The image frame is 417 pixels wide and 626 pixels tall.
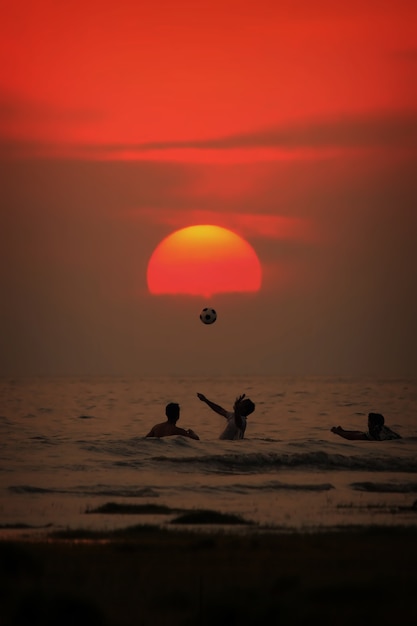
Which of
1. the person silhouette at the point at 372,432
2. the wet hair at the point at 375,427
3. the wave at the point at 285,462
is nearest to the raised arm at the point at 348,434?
the person silhouette at the point at 372,432

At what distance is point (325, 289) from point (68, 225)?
509 centimetres

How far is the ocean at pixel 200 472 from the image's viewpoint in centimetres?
1592

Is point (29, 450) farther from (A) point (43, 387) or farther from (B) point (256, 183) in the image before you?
(A) point (43, 387)

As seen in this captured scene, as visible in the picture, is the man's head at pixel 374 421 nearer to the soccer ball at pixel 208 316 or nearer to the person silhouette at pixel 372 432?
the person silhouette at pixel 372 432

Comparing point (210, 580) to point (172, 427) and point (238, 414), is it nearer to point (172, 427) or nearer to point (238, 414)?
point (238, 414)

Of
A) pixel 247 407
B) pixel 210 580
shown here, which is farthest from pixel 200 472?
pixel 210 580

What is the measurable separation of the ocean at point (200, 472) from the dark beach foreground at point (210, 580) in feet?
→ 4.21

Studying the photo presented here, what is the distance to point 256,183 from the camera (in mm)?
25531

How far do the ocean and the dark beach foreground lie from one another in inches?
50.6

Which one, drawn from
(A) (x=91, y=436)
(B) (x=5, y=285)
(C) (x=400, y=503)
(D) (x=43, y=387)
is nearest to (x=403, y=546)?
(C) (x=400, y=503)

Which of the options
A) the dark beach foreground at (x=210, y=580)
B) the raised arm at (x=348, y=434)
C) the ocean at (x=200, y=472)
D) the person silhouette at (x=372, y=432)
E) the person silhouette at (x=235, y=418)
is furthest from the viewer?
the person silhouette at (x=372, y=432)

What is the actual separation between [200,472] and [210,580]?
1002 cm

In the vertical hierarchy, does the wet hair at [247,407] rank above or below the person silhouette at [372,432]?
above

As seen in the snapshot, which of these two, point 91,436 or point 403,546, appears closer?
point 403,546
